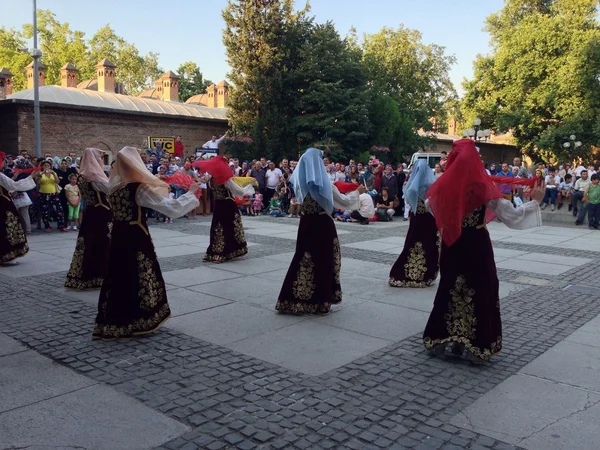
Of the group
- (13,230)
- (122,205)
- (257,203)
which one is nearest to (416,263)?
(122,205)

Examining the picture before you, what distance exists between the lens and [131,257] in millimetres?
5480

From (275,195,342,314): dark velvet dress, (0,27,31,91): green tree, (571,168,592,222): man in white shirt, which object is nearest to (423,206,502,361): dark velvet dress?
(275,195,342,314): dark velvet dress

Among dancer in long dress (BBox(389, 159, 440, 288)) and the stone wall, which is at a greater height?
the stone wall

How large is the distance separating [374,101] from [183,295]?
80.2 ft

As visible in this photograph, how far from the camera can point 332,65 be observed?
26781 millimetres

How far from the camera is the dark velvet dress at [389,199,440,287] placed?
7.93 metres

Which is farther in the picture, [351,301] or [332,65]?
[332,65]

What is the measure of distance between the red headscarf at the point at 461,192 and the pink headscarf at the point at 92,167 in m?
4.55

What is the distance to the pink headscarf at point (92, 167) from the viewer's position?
281 inches

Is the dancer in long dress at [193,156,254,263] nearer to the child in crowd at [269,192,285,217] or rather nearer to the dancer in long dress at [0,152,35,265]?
the dancer in long dress at [0,152,35,265]

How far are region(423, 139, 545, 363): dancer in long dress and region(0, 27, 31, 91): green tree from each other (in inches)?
1936

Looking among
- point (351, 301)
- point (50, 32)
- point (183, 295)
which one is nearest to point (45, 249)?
point (183, 295)

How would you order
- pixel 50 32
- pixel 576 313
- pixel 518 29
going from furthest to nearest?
pixel 50 32 < pixel 518 29 < pixel 576 313

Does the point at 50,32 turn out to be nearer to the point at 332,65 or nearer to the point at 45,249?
the point at 332,65
